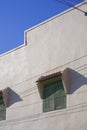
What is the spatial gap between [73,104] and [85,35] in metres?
3.06

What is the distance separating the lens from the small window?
63.3 feet

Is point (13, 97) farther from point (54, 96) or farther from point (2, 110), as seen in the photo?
point (54, 96)

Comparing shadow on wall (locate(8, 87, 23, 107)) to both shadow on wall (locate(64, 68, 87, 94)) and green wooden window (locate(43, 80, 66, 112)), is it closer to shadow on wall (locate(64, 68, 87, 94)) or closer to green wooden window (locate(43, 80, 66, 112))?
green wooden window (locate(43, 80, 66, 112))

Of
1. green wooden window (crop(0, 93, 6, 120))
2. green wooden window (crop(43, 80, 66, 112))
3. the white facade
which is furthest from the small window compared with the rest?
green wooden window (crop(0, 93, 6, 120))

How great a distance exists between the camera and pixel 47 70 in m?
20.2

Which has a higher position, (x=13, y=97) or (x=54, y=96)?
(x=13, y=97)

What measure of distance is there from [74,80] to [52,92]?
181 centimetres

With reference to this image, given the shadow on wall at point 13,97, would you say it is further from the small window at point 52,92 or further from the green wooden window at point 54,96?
the green wooden window at point 54,96

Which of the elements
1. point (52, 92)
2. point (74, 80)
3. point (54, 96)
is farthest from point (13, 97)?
point (74, 80)

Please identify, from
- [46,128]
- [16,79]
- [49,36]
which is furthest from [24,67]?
[46,128]

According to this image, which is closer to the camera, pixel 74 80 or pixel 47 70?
pixel 74 80

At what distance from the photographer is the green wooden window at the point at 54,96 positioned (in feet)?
63.2

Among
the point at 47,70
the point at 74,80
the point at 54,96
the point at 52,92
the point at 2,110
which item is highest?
the point at 47,70

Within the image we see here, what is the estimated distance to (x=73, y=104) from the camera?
59.9 ft
